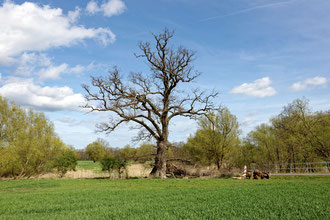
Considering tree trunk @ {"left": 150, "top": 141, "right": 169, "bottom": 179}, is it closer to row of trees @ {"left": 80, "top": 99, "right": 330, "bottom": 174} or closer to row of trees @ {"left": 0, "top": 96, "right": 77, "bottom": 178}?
row of trees @ {"left": 80, "top": 99, "right": 330, "bottom": 174}

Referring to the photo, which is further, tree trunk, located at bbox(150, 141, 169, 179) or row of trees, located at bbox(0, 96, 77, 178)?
row of trees, located at bbox(0, 96, 77, 178)

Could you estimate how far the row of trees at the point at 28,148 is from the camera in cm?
2964

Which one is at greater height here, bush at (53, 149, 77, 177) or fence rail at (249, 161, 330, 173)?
bush at (53, 149, 77, 177)

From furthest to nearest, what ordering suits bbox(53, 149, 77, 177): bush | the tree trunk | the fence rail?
bbox(53, 149, 77, 177): bush
the fence rail
the tree trunk

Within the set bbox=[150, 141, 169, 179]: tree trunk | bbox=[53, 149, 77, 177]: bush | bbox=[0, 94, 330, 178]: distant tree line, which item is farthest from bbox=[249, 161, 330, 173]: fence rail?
bbox=[53, 149, 77, 177]: bush

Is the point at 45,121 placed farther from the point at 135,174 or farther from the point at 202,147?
the point at 202,147

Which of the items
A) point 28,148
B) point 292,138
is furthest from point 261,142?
point 28,148

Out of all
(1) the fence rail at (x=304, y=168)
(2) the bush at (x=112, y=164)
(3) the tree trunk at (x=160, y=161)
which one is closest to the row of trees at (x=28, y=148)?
(2) the bush at (x=112, y=164)

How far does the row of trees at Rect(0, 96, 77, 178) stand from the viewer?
97.2 ft

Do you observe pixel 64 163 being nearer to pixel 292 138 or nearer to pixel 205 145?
A: pixel 205 145

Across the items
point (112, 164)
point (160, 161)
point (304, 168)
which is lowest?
point (304, 168)

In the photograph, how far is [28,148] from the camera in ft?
99.6

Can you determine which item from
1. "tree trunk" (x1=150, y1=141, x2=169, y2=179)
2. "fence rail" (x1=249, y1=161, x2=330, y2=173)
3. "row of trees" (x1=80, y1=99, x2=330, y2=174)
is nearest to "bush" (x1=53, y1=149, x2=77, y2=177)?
"row of trees" (x1=80, y1=99, x2=330, y2=174)

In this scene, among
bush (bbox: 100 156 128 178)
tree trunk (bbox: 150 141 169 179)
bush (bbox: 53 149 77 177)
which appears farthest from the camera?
bush (bbox: 53 149 77 177)
